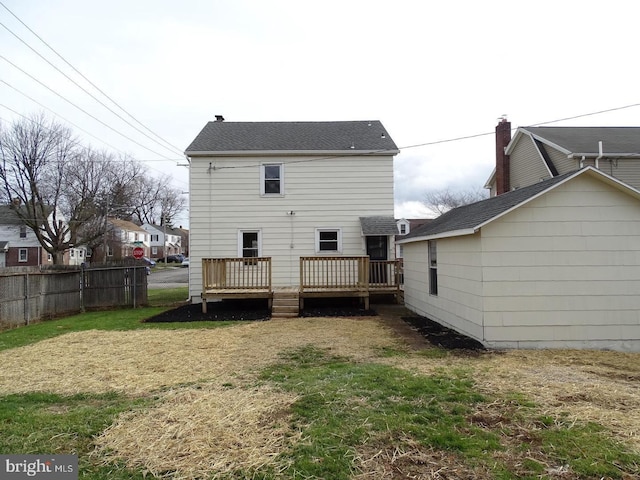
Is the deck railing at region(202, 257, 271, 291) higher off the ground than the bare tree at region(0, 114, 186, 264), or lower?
lower

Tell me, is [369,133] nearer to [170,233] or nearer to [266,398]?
[266,398]

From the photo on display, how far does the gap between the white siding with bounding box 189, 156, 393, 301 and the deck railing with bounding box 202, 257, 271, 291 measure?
678mm

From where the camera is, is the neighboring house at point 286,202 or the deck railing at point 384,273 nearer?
the deck railing at point 384,273

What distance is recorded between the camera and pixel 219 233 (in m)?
12.9

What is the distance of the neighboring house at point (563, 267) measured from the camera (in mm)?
6586

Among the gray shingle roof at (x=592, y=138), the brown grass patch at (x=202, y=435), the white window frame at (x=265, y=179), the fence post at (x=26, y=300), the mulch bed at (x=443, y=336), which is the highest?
the gray shingle roof at (x=592, y=138)

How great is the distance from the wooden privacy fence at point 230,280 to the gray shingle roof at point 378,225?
3504 millimetres

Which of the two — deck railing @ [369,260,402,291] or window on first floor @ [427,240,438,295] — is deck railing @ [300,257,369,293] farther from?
window on first floor @ [427,240,438,295]

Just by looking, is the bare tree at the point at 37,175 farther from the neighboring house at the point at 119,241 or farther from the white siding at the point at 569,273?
the white siding at the point at 569,273

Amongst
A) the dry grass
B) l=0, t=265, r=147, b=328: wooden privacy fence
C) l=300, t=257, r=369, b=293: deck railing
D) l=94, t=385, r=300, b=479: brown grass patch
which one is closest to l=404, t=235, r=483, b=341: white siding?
the dry grass

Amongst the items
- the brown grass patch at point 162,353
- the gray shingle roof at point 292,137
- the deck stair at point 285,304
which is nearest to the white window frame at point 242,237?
the deck stair at point 285,304

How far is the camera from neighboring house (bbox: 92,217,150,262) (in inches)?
1362

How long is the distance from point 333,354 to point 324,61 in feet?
31.4

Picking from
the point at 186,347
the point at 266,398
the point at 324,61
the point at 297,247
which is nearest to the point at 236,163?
the point at 297,247
